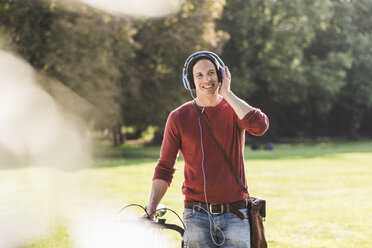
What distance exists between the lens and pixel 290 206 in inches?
426

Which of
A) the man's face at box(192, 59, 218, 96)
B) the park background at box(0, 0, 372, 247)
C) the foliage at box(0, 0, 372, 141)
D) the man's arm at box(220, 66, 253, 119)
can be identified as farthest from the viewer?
the foliage at box(0, 0, 372, 141)

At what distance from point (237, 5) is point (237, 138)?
1565 inches

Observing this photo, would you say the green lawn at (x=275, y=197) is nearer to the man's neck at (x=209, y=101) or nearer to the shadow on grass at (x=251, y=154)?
the man's neck at (x=209, y=101)

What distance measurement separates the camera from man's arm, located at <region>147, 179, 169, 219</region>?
355cm

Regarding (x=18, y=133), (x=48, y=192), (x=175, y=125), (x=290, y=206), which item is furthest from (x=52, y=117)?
(x=175, y=125)

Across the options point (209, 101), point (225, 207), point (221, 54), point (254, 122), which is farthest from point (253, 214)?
point (221, 54)

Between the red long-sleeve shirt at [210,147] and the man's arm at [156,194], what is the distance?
4cm

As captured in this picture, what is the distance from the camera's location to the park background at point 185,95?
11133 mm

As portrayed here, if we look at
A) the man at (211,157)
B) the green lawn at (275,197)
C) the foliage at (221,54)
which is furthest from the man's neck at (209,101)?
the foliage at (221,54)

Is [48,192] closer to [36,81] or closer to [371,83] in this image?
[36,81]

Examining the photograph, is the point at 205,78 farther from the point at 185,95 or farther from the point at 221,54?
the point at 221,54

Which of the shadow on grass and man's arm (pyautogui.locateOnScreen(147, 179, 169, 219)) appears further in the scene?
the shadow on grass

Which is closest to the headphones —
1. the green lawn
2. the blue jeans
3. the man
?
the man

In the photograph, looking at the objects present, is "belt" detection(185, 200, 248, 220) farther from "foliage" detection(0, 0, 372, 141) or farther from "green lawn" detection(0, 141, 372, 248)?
"foliage" detection(0, 0, 372, 141)
